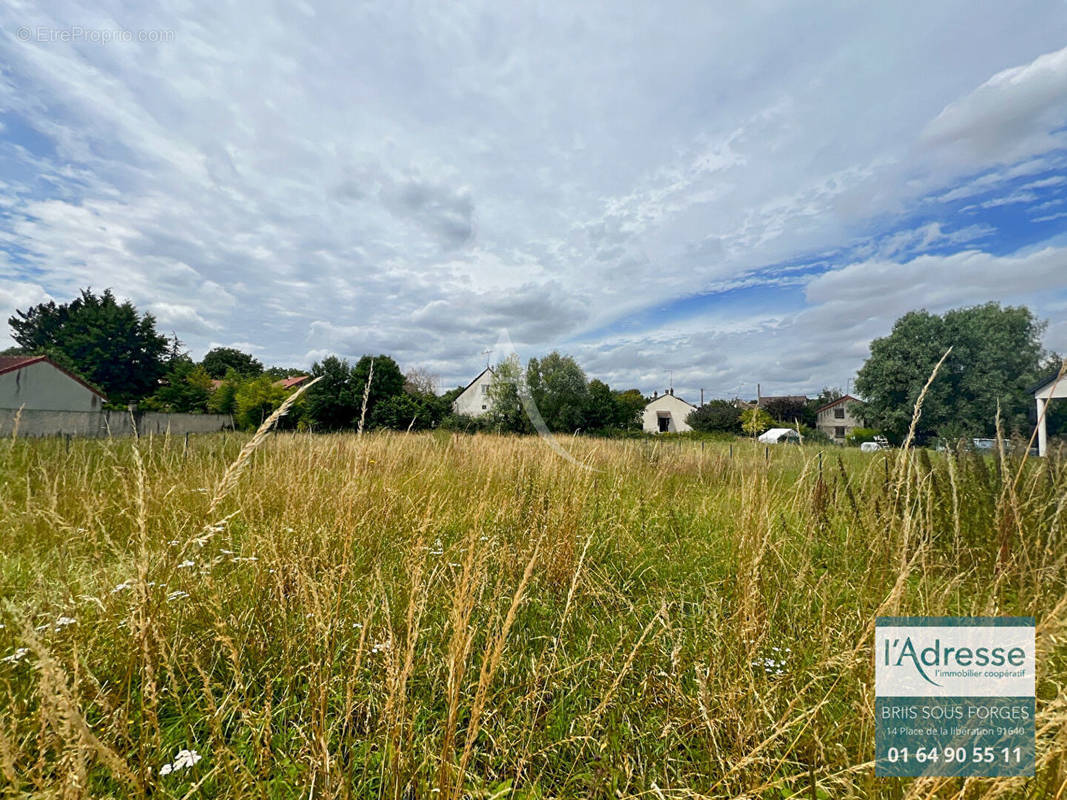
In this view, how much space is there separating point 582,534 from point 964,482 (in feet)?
10.6

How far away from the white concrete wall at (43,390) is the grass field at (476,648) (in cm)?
2915

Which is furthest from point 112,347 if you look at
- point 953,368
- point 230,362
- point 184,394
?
point 953,368

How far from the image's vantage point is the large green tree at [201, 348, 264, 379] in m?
44.2

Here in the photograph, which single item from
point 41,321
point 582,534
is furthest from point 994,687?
point 41,321

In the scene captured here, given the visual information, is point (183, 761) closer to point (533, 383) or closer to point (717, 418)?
point (533, 383)

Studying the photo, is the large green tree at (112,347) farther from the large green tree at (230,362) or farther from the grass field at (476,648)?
the grass field at (476,648)

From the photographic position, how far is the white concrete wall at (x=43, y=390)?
2066cm

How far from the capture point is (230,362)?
45.5 metres

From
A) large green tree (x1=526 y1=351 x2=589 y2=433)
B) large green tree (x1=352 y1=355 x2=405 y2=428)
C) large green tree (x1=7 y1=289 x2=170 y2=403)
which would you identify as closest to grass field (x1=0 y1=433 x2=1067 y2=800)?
large green tree (x1=526 y1=351 x2=589 y2=433)

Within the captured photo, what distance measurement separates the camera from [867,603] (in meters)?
1.91

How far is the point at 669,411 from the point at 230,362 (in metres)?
49.3

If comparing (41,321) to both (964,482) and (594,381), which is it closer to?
(594,381)

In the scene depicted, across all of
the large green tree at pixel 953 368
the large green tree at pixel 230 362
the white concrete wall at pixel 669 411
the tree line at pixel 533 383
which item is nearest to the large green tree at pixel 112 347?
the tree line at pixel 533 383

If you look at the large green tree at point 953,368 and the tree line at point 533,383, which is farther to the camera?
the large green tree at point 953,368
